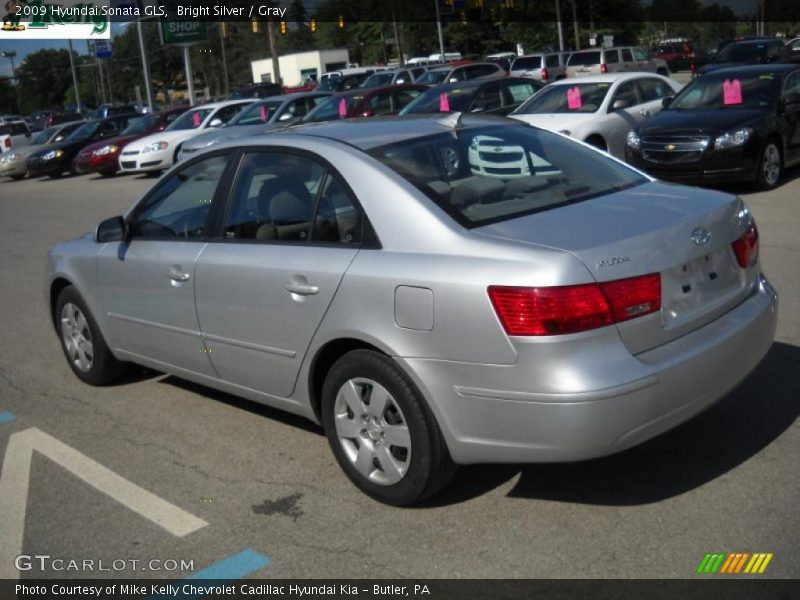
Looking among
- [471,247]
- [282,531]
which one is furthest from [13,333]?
[471,247]

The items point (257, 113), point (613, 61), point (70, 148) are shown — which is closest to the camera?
point (257, 113)

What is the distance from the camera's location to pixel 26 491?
472 centimetres

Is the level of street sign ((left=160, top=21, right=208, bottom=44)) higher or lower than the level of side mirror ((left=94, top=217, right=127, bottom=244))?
higher

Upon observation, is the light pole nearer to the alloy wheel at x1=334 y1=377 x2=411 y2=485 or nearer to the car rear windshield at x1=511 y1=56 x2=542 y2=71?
the car rear windshield at x1=511 y1=56 x2=542 y2=71

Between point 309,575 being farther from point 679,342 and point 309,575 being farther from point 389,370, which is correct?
point 679,342

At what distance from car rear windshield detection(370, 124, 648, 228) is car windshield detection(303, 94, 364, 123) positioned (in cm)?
→ 1477

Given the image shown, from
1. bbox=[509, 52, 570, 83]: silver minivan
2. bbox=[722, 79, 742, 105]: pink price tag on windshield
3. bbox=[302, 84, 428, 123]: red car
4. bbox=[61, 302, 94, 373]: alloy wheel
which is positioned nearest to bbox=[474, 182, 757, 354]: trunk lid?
bbox=[61, 302, 94, 373]: alloy wheel

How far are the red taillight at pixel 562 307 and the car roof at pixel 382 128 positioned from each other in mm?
1262

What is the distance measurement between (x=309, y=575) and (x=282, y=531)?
42 cm

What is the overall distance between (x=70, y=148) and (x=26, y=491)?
24682 mm

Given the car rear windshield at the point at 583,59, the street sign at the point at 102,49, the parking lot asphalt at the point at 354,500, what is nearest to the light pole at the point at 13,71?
the street sign at the point at 102,49

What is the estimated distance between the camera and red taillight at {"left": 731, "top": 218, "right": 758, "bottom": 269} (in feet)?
13.8

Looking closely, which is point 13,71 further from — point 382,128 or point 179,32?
point 382,128

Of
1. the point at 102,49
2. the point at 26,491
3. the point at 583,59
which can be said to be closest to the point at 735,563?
the point at 26,491
